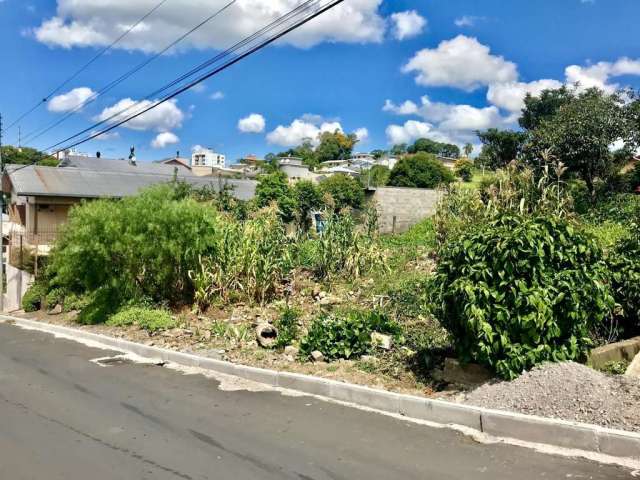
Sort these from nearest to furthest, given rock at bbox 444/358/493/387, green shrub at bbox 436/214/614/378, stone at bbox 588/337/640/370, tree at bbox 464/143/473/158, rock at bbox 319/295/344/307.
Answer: green shrub at bbox 436/214/614/378, stone at bbox 588/337/640/370, rock at bbox 444/358/493/387, rock at bbox 319/295/344/307, tree at bbox 464/143/473/158

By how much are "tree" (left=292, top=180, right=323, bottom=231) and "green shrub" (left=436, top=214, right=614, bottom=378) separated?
22.2 metres

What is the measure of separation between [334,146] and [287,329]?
376 ft

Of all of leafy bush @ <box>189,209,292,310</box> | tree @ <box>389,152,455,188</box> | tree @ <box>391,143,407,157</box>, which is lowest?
leafy bush @ <box>189,209,292,310</box>

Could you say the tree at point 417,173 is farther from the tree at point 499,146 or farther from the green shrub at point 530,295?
the green shrub at point 530,295

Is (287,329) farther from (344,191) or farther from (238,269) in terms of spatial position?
(344,191)

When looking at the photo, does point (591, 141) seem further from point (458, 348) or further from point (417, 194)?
point (458, 348)

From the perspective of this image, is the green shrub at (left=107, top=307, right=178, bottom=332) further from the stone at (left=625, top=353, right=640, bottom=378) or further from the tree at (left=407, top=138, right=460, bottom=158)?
the tree at (left=407, top=138, right=460, bottom=158)

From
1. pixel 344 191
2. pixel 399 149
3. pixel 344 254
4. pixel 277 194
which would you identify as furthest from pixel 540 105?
pixel 399 149

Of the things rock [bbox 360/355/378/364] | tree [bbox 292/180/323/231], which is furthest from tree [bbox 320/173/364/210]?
rock [bbox 360/355/378/364]

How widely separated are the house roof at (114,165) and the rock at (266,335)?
45.3 meters

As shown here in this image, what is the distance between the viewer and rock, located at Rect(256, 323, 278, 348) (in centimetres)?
1075

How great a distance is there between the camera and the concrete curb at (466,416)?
211 inches

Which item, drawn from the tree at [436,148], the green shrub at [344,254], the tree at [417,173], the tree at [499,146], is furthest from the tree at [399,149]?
the green shrub at [344,254]

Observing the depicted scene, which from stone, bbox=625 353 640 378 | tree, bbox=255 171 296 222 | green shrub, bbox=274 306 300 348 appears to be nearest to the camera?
stone, bbox=625 353 640 378
